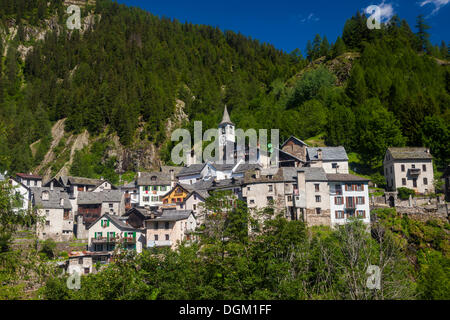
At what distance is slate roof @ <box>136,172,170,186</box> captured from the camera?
73.0 m

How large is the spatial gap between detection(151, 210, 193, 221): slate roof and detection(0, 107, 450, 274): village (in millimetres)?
74

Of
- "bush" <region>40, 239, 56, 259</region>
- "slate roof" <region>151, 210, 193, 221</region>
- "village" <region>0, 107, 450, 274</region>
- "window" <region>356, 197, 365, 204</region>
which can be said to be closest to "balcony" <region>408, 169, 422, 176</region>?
"village" <region>0, 107, 450, 274</region>

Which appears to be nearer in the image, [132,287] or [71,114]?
[132,287]

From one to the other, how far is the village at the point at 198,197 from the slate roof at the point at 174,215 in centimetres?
7

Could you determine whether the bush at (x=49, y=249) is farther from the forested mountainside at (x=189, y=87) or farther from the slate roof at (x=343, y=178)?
the slate roof at (x=343, y=178)

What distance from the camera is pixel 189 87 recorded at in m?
147

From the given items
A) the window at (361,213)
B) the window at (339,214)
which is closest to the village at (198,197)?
the window at (339,214)

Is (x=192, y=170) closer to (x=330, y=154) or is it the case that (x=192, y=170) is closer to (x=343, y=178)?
(x=330, y=154)

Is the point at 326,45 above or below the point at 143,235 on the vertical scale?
above
